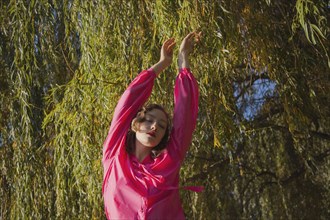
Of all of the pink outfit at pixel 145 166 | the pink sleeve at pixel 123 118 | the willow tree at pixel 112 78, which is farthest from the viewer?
the willow tree at pixel 112 78

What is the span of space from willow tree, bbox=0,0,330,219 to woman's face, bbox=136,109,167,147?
3.45ft

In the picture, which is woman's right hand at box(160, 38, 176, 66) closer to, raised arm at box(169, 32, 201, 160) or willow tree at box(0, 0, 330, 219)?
raised arm at box(169, 32, 201, 160)

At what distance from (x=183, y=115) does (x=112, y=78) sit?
4.80 feet

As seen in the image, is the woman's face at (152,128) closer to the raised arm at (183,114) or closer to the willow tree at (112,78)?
the raised arm at (183,114)

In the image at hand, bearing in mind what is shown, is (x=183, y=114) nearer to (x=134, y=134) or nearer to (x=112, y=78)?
(x=134, y=134)

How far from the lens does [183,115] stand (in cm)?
260

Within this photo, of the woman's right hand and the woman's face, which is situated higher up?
the woman's right hand

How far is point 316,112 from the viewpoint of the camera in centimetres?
446

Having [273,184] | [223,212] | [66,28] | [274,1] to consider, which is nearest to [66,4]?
[66,28]

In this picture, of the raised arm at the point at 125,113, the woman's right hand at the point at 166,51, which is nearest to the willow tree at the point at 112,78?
the woman's right hand at the point at 166,51

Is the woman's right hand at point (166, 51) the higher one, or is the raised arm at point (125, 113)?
the woman's right hand at point (166, 51)

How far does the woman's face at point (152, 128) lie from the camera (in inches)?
103

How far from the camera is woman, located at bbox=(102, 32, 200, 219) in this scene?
2.52 metres

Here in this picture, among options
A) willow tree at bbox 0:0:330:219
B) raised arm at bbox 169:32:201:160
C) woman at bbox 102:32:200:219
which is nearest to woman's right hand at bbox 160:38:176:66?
woman at bbox 102:32:200:219
